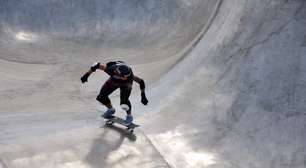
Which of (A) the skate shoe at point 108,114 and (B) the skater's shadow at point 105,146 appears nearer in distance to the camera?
(B) the skater's shadow at point 105,146

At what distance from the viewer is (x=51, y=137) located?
20.6 feet

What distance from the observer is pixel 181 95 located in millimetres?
8266

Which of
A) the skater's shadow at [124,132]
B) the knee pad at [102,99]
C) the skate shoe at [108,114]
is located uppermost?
the knee pad at [102,99]

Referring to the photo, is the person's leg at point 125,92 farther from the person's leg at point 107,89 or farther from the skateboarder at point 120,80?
the person's leg at point 107,89

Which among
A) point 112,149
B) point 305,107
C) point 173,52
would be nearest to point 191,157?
point 112,149

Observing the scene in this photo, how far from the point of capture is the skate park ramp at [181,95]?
611cm

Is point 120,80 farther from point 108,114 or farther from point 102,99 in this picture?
point 108,114

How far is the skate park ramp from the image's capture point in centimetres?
611

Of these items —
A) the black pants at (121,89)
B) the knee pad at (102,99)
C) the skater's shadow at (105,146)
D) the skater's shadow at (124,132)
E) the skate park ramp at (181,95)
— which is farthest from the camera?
the knee pad at (102,99)

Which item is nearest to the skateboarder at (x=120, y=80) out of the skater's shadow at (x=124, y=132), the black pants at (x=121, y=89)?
the black pants at (x=121, y=89)

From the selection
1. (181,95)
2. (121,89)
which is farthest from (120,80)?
(181,95)

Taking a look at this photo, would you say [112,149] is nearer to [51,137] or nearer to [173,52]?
[51,137]

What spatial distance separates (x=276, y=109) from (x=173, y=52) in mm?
5577

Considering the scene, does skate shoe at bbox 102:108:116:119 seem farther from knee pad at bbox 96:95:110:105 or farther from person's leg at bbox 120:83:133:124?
person's leg at bbox 120:83:133:124
